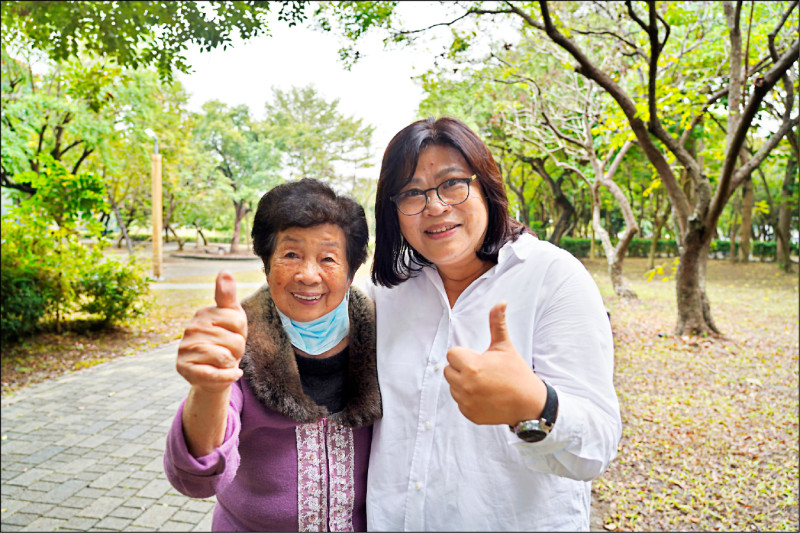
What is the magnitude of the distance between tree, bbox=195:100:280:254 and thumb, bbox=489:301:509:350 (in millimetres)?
2135

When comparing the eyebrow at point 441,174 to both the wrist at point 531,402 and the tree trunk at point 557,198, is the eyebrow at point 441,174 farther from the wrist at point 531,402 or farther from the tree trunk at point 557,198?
the tree trunk at point 557,198

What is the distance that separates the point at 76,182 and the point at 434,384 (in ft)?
21.5

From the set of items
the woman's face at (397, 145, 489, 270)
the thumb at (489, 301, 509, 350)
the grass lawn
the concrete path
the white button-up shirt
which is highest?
the woman's face at (397, 145, 489, 270)

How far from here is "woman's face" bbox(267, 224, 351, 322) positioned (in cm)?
100

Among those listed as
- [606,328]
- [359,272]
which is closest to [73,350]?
[359,272]

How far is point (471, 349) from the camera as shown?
93 cm

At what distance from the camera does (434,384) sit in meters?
1.04

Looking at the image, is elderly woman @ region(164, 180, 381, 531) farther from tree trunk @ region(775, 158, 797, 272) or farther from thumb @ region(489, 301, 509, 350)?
tree trunk @ region(775, 158, 797, 272)

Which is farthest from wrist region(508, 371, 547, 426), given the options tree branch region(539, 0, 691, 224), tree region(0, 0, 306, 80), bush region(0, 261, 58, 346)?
bush region(0, 261, 58, 346)

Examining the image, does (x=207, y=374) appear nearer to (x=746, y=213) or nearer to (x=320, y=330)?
(x=320, y=330)

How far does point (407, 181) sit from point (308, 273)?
27cm

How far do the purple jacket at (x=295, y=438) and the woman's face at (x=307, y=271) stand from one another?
11 centimetres

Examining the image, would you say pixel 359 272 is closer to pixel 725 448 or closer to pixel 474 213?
pixel 474 213

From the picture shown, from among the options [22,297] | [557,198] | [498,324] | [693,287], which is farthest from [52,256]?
[557,198]
